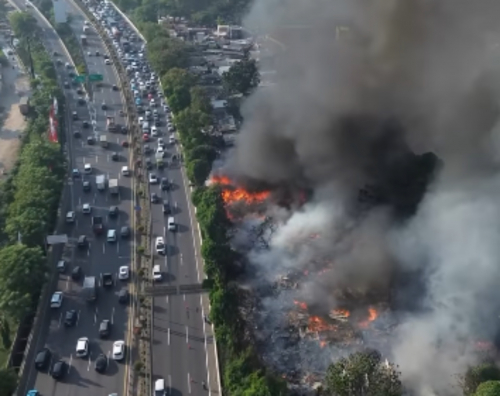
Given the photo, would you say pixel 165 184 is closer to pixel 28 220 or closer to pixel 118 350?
pixel 28 220

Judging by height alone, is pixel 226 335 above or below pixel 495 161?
below

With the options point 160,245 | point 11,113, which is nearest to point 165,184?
point 160,245

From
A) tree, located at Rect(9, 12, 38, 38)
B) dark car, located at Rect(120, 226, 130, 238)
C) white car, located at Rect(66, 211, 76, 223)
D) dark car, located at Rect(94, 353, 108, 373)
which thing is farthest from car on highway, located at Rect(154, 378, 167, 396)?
tree, located at Rect(9, 12, 38, 38)

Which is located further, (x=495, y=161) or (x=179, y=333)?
(x=495, y=161)

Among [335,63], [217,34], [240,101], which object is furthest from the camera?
[217,34]

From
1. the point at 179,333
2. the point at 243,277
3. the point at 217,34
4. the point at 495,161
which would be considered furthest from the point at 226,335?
the point at 217,34

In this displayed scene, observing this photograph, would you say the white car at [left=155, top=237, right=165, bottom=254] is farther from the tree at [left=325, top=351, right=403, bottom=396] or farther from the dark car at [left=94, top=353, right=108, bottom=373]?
the tree at [left=325, top=351, right=403, bottom=396]

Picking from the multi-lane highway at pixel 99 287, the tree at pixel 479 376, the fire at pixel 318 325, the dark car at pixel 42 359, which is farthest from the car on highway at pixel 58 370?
the tree at pixel 479 376

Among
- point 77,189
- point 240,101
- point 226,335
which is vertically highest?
point 240,101

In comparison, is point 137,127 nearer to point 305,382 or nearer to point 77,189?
point 77,189
